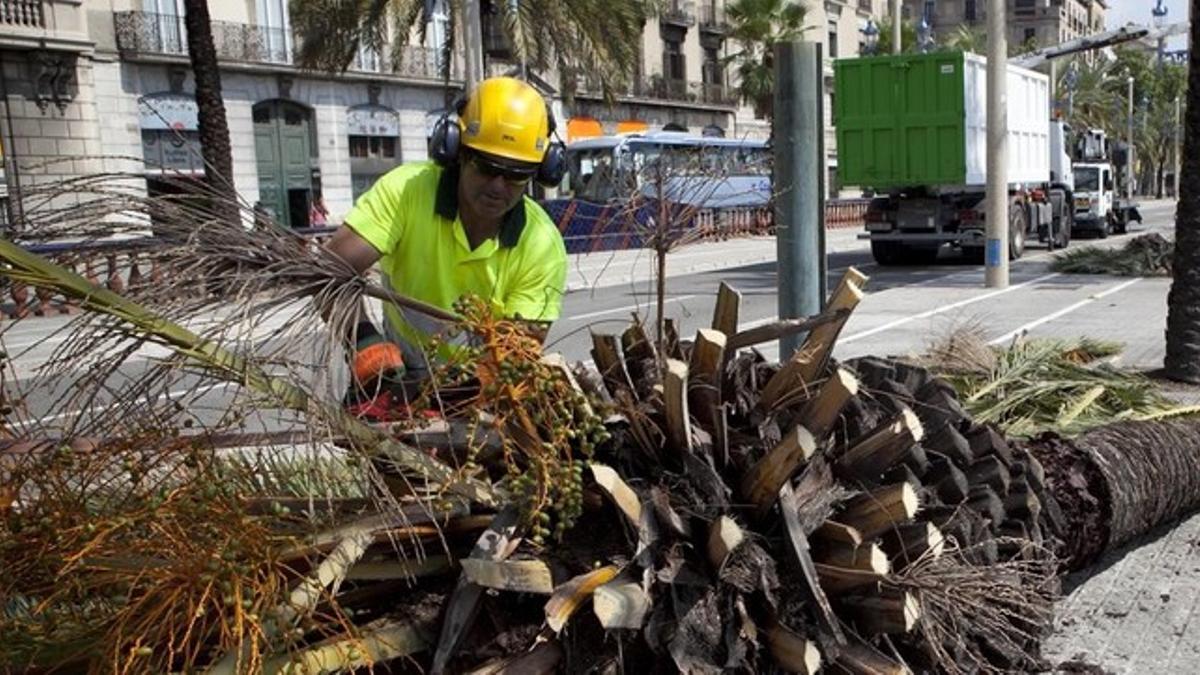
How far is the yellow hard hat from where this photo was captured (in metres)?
3.32

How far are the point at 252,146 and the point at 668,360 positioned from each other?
3372 centimetres

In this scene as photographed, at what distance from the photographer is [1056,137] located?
88.1 ft

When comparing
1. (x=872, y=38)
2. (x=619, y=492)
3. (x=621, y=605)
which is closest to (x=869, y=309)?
(x=619, y=492)

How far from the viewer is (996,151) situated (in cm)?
1653

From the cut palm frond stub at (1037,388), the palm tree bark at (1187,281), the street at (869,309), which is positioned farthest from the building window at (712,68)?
the cut palm frond stub at (1037,388)

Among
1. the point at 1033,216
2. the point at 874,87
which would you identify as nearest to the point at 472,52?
the point at 874,87

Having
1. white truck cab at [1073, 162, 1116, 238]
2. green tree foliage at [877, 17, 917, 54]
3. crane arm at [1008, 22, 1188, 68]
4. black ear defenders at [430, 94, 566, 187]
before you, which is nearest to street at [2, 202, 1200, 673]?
black ear defenders at [430, 94, 566, 187]

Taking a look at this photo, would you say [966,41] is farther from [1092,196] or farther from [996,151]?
[996,151]

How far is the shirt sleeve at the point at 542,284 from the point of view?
348cm

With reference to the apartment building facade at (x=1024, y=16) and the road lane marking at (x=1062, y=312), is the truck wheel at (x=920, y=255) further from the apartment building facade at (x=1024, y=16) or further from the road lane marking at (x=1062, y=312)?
the apartment building facade at (x=1024, y=16)

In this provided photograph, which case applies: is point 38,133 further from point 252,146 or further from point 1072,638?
point 1072,638

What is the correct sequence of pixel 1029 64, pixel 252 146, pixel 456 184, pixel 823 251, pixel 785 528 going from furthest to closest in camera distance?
pixel 252 146 → pixel 1029 64 → pixel 823 251 → pixel 456 184 → pixel 785 528

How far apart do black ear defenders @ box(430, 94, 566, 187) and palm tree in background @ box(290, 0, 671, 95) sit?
21.4m

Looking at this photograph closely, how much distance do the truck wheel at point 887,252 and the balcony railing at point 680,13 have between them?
2990cm
